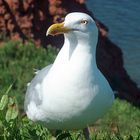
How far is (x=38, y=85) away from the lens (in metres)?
3.59

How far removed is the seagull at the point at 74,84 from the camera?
132 inches

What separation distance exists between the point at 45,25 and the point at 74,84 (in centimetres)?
365

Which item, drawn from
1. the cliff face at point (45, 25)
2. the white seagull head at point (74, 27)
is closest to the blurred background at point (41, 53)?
the cliff face at point (45, 25)

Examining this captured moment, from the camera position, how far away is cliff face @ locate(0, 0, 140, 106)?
6.82 m

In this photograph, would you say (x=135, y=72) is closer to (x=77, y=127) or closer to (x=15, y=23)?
(x=15, y=23)

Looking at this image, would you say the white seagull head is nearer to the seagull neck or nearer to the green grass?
the seagull neck

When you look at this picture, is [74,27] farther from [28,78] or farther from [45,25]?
[45,25]

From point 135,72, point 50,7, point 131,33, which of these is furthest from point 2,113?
point 131,33

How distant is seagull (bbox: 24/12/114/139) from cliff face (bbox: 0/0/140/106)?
11.1ft

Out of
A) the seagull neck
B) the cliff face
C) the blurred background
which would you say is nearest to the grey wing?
the seagull neck

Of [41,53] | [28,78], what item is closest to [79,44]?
[28,78]

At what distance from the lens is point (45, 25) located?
22.9 feet

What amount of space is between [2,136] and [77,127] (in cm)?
42

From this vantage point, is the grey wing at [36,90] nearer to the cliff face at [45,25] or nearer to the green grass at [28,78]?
the green grass at [28,78]
